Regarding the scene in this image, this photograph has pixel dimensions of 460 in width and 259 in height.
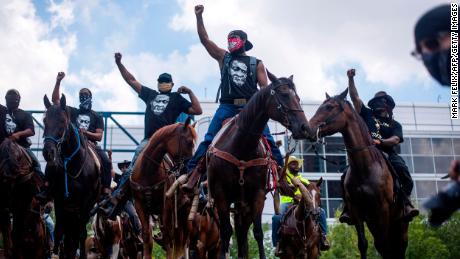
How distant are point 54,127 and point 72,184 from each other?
1.41 meters

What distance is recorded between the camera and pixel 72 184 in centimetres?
1198

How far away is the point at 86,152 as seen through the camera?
12422 mm

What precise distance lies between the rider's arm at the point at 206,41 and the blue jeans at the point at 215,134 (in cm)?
93

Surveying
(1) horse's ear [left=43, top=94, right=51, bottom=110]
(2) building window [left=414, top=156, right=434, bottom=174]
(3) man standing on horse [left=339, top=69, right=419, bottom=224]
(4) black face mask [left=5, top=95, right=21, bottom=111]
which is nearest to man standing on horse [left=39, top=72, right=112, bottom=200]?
(4) black face mask [left=5, top=95, right=21, bottom=111]

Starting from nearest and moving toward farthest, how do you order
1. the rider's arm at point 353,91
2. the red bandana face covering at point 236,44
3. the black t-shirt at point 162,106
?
the red bandana face covering at point 236,44, the rider's arm at point 353,91, the black t-shirt at point 162,106

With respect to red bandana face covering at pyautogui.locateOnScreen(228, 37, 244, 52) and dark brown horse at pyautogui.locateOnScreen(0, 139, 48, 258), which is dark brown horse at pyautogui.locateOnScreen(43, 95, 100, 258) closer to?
dark brown horse at pyautogui.locateOnScreen(0, 139, 48, 258)

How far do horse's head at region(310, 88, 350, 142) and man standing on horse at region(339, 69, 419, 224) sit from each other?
0.91m

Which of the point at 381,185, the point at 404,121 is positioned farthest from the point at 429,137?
the point at 381,185

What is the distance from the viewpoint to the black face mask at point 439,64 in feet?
13.2

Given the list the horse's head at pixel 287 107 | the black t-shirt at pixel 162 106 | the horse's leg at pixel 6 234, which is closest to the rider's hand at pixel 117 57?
the black t-shirt at pixel 162 106

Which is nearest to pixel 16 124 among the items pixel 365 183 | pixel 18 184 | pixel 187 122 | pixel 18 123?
pixel 18 123

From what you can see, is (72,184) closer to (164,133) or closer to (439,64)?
(164,133)

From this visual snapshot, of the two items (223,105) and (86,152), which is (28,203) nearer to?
(86,152)

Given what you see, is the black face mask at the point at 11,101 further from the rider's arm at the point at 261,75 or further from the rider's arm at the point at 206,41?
the rider's arm at the point at 261,75
